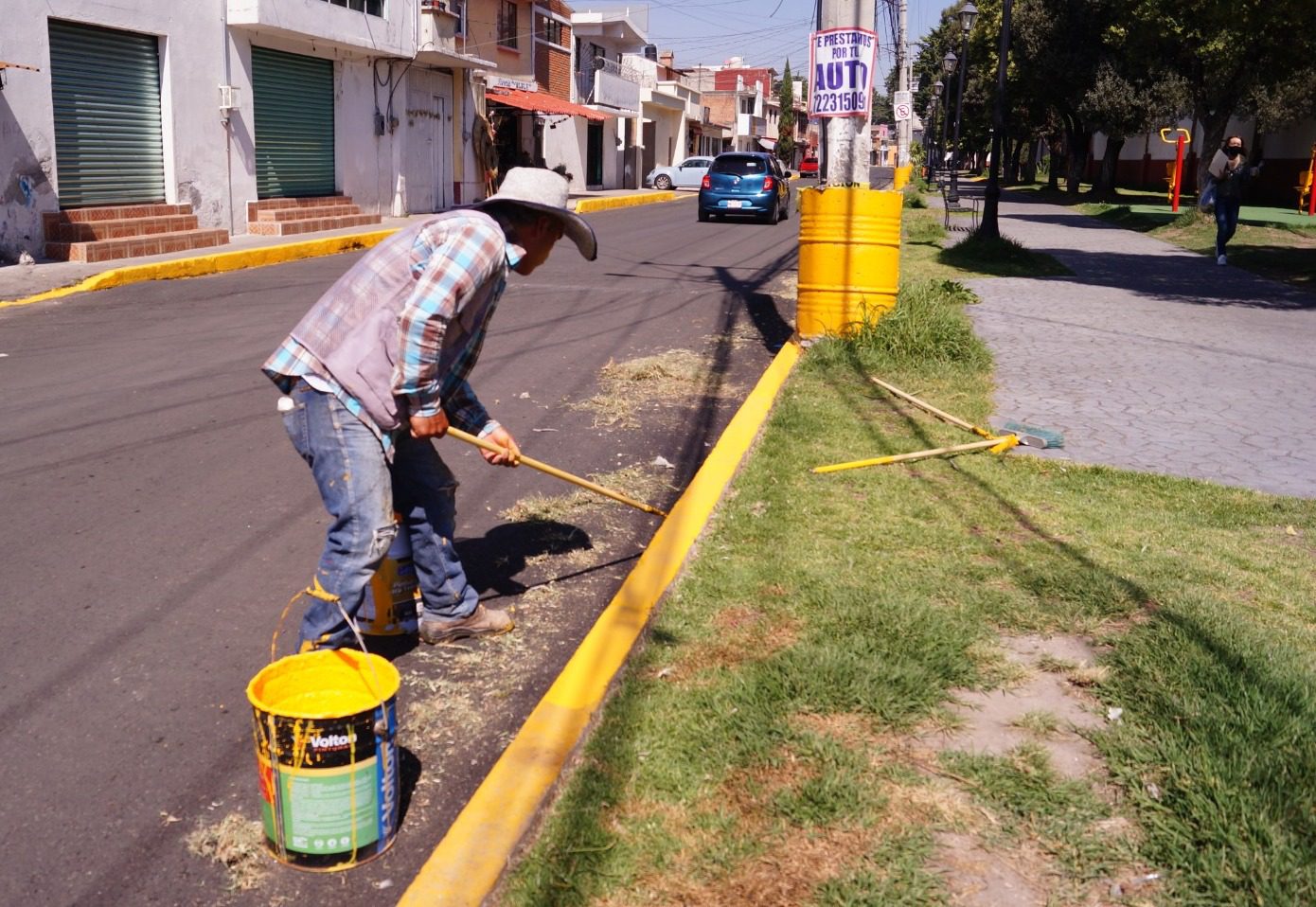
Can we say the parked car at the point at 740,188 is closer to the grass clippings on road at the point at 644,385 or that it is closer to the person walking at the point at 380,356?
the grass clippings on road at the point at 644,385

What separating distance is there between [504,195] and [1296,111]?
3638cm

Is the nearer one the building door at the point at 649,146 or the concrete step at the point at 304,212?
the concrete step at the point at 304,212

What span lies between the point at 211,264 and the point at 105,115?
3330 millimetres

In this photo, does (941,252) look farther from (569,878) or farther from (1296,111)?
(1296,111)

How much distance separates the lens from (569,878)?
8.69ft

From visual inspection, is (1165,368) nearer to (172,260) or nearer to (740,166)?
(172,260)

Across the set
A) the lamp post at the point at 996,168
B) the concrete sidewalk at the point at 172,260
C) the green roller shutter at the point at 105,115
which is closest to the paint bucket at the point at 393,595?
the concrete sidewalk at the point at 172,260

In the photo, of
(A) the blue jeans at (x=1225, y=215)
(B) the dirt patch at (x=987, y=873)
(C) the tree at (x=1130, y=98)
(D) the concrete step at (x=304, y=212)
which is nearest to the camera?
(B) the dirt patch at (x=987, y=873)

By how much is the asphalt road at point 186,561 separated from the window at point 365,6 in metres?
14.2

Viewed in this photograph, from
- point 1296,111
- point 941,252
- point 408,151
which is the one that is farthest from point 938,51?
point 941,252

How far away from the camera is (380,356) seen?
3.30 m

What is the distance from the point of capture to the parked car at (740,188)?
89.1 feet

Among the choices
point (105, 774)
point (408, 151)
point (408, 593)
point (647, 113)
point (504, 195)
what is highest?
point (647, 113)

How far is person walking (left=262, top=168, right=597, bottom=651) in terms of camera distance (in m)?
3.23
